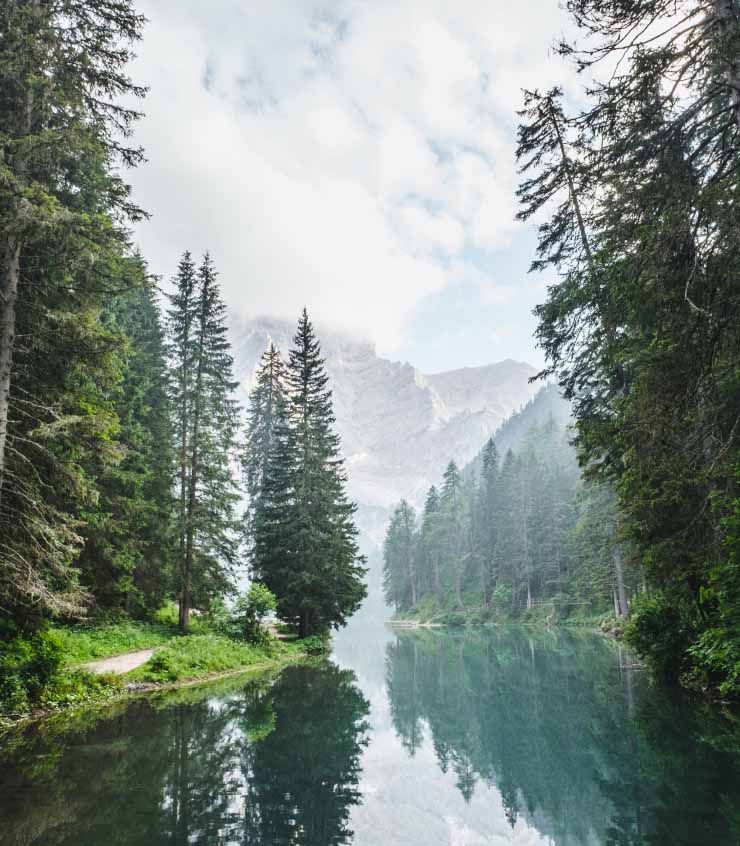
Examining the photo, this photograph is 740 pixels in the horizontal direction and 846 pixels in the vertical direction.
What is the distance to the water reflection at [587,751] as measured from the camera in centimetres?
688

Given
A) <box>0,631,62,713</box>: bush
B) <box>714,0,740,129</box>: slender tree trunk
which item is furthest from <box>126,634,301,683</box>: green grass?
<box>714,0,740,129</box>: slender tree trunk

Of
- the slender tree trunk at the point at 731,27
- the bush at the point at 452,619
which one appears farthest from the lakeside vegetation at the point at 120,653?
the bush at the point at 452,619

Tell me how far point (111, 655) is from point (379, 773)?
13094 millimetres

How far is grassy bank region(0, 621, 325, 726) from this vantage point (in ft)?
39.4

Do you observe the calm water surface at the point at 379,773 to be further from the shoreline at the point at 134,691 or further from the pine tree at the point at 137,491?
the pine tree at the point at 137,491

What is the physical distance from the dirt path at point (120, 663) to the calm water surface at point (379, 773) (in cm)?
206

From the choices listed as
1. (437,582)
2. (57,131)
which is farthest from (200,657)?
(437,582)

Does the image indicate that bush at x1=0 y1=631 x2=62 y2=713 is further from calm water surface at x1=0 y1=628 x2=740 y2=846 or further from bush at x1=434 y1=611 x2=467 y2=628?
bush at x1=434 y1=611 x2=467 y2=628

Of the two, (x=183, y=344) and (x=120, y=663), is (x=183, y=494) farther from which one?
(x=120, y=663)

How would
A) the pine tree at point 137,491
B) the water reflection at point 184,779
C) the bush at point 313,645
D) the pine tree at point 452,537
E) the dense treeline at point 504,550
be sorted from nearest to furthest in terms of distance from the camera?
the water reflection at point 184,779
the pine tree at point 137,491
the bush at point 313,645
the dense treeline at point 504,550
the pine tree at point 452,537

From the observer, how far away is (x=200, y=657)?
66.6ft

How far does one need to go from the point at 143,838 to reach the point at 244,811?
130 centimetres

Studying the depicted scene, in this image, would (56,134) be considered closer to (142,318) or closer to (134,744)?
(134,744)

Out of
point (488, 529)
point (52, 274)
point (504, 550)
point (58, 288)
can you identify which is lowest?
point (504, 550)
